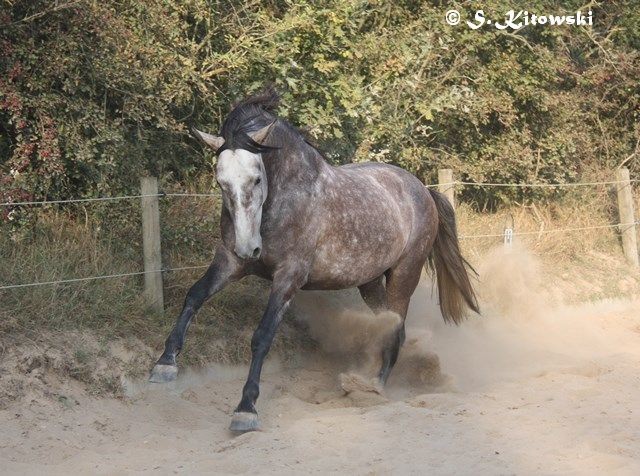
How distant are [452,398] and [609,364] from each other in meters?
1.93

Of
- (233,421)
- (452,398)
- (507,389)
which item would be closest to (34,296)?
(233,421)

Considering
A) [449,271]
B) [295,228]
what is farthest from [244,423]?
[449,271]

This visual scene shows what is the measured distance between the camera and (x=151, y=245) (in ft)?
25.1

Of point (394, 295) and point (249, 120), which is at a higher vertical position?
point (249, 120)

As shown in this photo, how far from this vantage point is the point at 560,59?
499 inches

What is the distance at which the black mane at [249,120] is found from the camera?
635cm

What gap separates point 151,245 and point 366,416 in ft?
8.33

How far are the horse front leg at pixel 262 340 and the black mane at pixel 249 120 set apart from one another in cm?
97

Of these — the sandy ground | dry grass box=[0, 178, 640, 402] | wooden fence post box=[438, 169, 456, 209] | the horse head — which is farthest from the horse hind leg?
wooden fence post box=[438, 169, 456, 209]

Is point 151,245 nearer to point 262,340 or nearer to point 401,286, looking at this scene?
point 262,340

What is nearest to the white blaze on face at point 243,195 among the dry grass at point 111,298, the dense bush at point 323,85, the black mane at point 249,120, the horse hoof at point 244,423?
the black mane at point 249,120

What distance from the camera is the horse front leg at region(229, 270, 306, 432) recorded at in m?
6.09

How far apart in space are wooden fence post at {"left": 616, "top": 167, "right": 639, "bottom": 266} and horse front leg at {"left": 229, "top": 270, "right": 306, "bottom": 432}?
24.7 ft

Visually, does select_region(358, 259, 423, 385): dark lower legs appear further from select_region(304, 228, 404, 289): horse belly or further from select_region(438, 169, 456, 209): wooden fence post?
select_region(438, 169, 456, 209): wooden fence post
